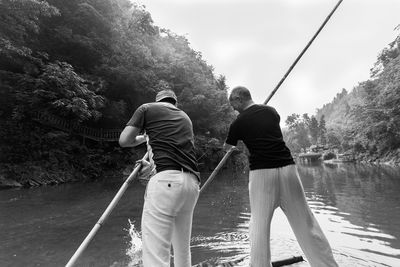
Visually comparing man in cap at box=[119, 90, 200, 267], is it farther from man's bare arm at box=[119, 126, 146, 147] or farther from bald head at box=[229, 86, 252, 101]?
bald head at box=[229, 86, 252, 101]

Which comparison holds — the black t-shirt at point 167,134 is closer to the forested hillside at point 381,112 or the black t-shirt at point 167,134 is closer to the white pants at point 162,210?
the white pants at point 162,210

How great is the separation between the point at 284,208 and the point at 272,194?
0.68 ft

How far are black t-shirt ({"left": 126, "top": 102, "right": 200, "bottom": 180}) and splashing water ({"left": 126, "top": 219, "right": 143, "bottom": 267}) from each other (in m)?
2.89

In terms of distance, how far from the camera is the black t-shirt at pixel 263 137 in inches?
123

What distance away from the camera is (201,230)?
290 inches

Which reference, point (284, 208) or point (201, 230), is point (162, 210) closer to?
point (284, 208)

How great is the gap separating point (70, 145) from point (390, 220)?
738 inches

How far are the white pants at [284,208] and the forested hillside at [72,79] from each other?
1486 centimetres

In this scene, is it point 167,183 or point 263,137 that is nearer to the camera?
point 167,183

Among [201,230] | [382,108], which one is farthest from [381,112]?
[201,230]

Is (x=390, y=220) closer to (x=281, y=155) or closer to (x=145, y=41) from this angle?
(x=281, y=155)

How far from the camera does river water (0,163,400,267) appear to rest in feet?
17.7

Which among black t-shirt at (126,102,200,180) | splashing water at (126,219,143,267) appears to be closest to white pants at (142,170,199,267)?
black t-shirt at (126,102,200,180)

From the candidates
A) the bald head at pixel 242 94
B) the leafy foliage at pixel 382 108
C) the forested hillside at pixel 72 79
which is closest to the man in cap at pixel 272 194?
the bald head at pixel 242 94
